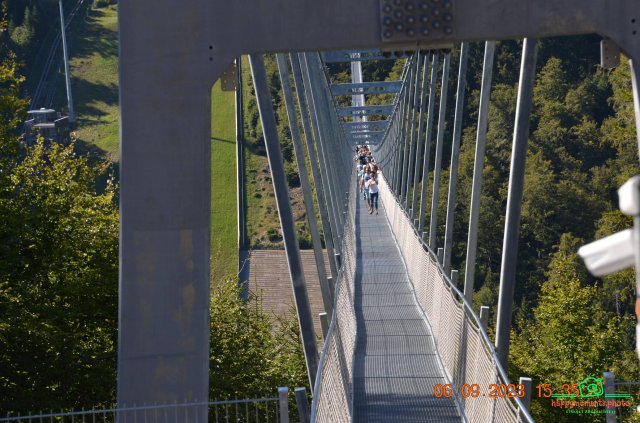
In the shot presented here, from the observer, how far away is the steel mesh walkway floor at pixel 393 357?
9625 mm

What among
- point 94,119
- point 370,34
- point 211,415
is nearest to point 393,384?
point 370,34

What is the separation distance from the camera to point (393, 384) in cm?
1071

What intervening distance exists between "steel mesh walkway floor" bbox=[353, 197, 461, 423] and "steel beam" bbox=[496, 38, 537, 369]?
883 mm

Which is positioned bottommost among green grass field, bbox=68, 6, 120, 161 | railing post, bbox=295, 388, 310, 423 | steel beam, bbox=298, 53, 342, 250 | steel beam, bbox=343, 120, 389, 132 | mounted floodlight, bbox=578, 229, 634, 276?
railing post, bbox=295, 388, 310, 423

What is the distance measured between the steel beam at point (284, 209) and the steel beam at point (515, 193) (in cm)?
166

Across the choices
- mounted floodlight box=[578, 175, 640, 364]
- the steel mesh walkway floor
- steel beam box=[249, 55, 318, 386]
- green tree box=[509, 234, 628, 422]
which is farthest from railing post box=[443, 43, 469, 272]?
mounted floodlight box=[578, 175, 640, 364]

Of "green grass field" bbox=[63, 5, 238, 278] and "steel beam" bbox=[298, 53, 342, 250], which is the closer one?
"steel beam" bbox=[298, 53, 342, 250]

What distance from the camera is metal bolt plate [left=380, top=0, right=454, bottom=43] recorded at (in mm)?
7805

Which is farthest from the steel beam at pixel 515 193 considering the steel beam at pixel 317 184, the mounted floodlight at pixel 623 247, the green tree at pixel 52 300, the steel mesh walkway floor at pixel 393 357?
the green tree at pixel 52 300

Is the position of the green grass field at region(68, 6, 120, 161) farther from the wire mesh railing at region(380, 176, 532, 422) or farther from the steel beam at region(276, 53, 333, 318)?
the steel beam at region(276, 53, 333, 318)

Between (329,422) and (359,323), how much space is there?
745 cm

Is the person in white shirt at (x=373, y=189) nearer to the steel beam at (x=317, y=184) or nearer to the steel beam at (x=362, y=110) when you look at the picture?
the steel beam at (x=317, y=184)

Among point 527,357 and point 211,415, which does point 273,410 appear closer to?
point 211,415

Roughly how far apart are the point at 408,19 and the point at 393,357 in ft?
17.1
